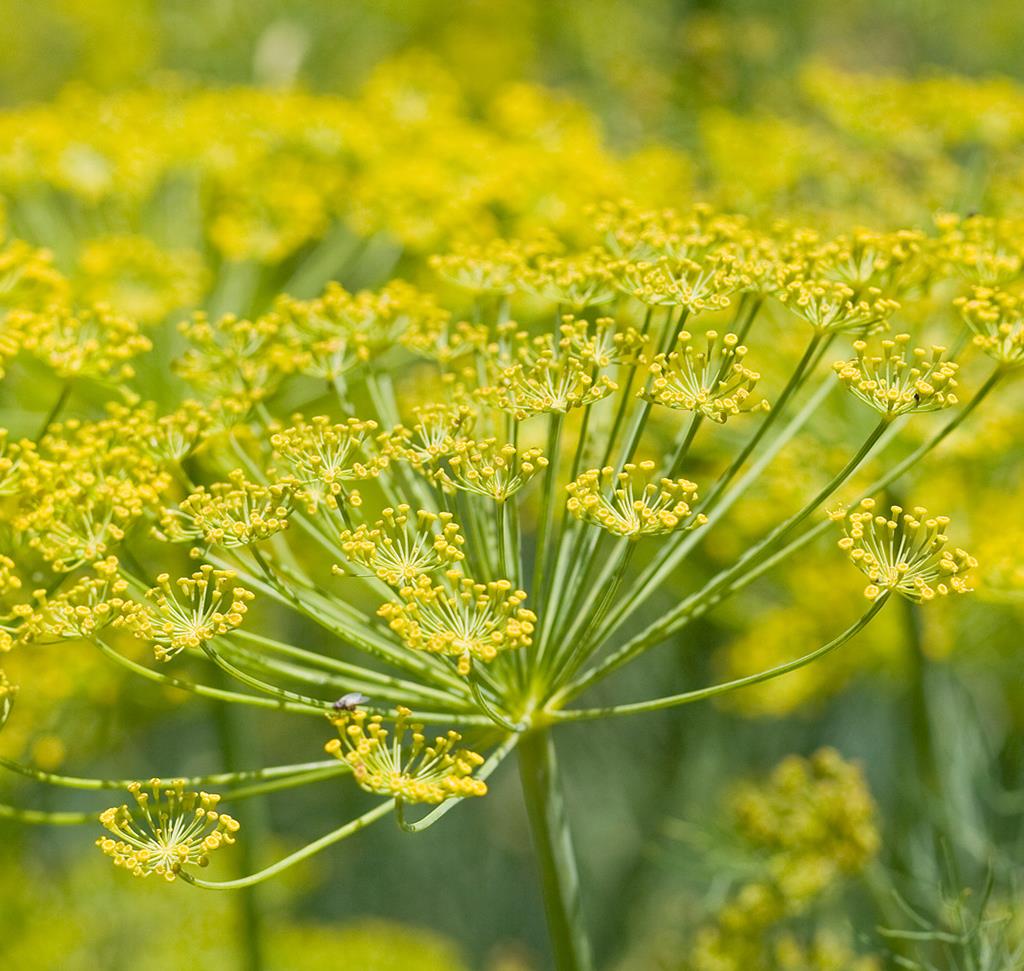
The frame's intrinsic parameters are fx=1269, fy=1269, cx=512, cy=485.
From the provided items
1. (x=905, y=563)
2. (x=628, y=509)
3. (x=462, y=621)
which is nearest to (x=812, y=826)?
(x=905, y=563)

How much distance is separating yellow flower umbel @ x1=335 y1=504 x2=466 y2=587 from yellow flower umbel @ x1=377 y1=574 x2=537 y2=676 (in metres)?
0.04

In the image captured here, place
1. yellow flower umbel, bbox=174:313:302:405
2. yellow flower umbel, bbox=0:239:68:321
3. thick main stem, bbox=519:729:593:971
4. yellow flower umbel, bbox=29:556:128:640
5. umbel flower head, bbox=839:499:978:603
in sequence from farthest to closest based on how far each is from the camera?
1. yellow flower umbel, bbox=0:239:68:321
2. yellow flower umbel, bbox=174:313:302:405
3. thick main stem, bbox=519:729:593:971
4. yellow flower umbel, bbox=29:556:128:640
5. umbel flower head, bbox=839:499:978:603

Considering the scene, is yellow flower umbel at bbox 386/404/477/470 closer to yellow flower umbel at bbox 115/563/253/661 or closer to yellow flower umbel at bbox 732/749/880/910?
yellow flower umbel at bbox 115/563/253/661

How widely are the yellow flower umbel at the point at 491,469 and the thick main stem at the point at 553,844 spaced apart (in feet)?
1.51

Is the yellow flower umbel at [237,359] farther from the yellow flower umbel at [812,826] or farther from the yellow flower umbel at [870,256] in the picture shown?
the yellow flower umbel at [812,826]

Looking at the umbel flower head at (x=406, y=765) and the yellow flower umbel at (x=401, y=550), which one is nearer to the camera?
the umbel flower head at (x=406, y=765)

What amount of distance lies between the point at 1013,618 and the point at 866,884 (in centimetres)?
92

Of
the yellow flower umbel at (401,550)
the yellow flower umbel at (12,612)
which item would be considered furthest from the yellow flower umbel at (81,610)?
the yellow flower umbel at (401,550)

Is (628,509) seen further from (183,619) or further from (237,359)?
(237,359)

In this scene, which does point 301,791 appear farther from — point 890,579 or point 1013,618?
point 890,579

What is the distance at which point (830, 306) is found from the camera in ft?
7.68

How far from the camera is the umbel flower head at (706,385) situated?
7.09 feet

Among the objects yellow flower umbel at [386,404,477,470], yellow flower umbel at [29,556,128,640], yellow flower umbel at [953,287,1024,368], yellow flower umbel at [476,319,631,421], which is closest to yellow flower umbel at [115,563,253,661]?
yellow flower umbel at [29,556,128,640]

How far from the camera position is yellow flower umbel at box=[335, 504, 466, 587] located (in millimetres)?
2049
